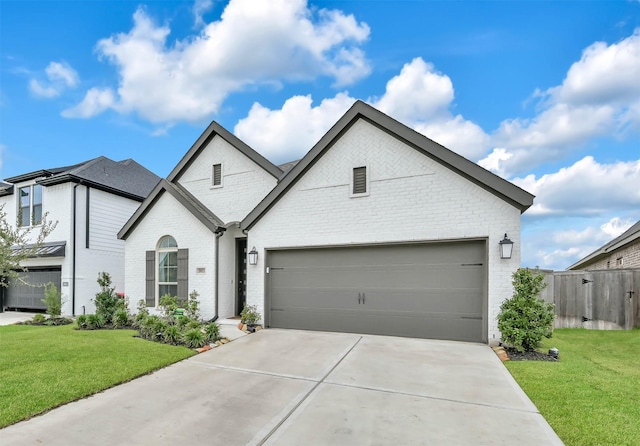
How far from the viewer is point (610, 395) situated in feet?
14.5

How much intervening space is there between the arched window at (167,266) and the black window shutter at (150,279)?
6.7 inches

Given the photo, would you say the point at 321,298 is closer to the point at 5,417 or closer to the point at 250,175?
the point at 250,175

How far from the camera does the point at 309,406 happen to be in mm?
4152

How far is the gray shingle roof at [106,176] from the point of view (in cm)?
1373

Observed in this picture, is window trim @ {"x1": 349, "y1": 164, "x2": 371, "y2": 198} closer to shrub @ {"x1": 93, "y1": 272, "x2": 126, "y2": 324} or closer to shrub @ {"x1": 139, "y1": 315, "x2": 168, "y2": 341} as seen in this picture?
shrub @ {"x1": 139, "y1": 315, "x2": 168, "y2": 341}

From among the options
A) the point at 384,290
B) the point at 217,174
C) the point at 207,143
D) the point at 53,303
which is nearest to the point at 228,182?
the point at 217,174

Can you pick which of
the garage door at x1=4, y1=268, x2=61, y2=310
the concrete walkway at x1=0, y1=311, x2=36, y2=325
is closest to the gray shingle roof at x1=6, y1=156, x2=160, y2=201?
the garage door at x1=4, y1=268, x2=61, y2=310

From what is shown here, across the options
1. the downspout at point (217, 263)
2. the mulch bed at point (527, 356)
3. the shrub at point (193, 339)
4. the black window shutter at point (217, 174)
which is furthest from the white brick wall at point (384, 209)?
the black window shutter at point (217, 174)

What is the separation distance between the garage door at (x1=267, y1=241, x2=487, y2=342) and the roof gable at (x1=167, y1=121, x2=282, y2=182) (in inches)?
123

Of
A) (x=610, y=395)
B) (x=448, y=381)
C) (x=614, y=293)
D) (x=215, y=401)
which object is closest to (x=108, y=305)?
(x=215, y=401)

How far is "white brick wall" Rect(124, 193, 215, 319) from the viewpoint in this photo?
10242 millimetres

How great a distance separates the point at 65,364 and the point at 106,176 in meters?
12.0

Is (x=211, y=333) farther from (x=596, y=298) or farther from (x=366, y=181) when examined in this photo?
(x=596, y=298)

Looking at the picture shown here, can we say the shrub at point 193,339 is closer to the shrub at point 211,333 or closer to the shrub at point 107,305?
the shrub at point 211,333
